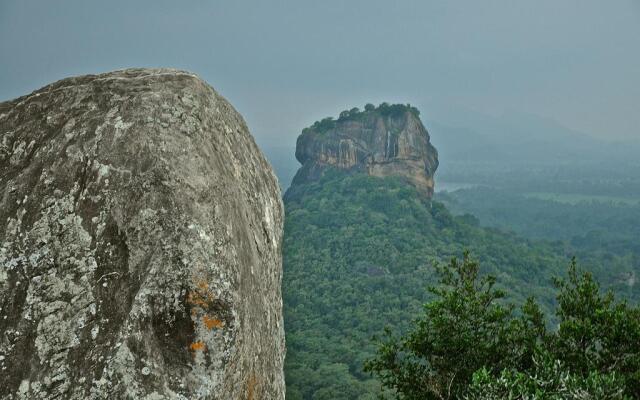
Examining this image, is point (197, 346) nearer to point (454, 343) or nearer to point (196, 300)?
point (196, 300)

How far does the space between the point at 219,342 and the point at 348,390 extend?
121ft

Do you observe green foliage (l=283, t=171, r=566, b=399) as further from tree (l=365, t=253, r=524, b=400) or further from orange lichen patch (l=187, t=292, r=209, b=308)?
orange lichen patch (l=187, t=292, r=209, b=308)

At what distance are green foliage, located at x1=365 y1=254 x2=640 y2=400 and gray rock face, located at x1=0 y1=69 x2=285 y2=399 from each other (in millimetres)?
3622

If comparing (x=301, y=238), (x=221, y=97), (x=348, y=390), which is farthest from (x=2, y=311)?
(x=301, y=238)

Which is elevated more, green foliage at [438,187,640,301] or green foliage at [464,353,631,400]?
green foliage at [464,353,631,400]

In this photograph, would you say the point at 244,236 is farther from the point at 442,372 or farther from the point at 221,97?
the point at 442,372

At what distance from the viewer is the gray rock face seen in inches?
161

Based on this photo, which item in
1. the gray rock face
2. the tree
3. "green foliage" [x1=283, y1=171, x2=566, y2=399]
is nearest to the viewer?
→ the gray rock face

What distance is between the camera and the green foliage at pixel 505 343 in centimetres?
733

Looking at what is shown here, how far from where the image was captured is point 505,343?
8.50m

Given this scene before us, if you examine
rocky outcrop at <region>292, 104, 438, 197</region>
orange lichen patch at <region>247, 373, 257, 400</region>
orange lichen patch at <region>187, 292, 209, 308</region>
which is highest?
rocky outcrop at <region>292, 104, 438, 197</region>

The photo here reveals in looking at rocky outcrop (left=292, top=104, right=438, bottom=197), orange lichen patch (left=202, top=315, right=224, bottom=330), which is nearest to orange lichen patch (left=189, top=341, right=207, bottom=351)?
orange lichen patch (left=202, top=315, right=224, bottom=330)

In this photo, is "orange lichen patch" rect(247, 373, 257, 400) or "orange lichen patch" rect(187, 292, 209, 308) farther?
"orange lichen patch" rect(247, 373, 257, 400)

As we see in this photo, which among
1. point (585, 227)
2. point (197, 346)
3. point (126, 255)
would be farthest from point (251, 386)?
point (585, 227)
